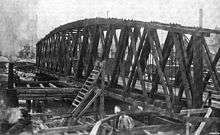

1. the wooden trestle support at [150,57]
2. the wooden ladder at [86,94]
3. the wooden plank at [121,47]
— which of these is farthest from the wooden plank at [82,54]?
the wooden plank at [121,47]

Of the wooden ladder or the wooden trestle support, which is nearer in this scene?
the wooden trestle support

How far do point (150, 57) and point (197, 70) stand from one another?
2605 millimetres

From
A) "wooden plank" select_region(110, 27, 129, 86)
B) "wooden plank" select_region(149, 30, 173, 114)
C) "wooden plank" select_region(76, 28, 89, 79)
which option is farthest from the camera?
"wooden plank" select_region(76, 28, 89, 79)

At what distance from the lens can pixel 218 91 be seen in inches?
372

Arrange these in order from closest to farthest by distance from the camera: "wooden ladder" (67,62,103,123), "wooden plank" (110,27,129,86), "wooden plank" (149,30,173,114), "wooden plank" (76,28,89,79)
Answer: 1. "wooden plank" (149,30,173,114)
2. "wooden plank" (110,27,129,86)
3. "wooden ladder" (67,62,103,123)
4. "wooden plank" (76,28,89,79)

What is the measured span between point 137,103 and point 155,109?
3.57ft

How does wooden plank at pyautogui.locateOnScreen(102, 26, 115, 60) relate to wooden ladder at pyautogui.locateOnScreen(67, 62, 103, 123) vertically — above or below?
above

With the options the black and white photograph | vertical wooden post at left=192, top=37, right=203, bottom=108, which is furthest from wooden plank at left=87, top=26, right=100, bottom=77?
vertical wooden post at left=192, top=37, right=203, bottom=108

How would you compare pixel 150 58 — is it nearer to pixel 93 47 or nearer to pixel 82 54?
pixel 93 47

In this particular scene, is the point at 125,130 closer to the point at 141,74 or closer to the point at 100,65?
the point at 141,74

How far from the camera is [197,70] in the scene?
858cm

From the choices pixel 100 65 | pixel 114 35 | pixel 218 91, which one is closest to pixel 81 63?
pixel 100 65

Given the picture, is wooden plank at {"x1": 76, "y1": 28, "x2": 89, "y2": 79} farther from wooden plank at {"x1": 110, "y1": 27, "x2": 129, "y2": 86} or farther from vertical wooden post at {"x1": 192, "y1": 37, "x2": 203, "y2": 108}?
vertical wooden post at {"x1": 192, "y1": 37, "x2": 203, "y2": 108}

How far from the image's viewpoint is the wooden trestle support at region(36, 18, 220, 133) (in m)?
8.72
